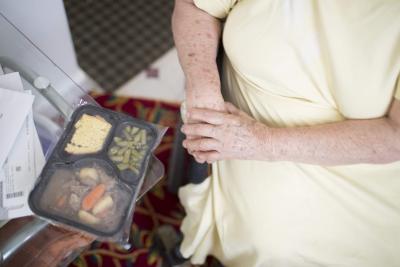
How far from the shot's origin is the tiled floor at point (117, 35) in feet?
5.37

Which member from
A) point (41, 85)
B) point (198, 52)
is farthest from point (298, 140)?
point (41, 85)

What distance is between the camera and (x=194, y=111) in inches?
31.5

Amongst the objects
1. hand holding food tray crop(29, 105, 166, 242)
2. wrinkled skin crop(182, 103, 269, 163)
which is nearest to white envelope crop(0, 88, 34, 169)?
hand holding food tray crop(29, 105, 166, 242)

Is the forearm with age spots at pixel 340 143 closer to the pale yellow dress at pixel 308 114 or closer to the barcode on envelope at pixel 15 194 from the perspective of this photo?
the pale yellow dress at pixel 308 114

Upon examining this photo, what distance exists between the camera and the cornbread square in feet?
2.01

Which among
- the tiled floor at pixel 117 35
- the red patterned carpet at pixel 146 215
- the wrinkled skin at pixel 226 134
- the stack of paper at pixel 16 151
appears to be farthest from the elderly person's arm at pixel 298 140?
the tiled floor at pixel 117 35

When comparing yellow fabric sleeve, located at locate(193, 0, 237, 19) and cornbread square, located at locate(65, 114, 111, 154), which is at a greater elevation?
yellow fabric sleeve, located at locate(193, 0, 237, 19)

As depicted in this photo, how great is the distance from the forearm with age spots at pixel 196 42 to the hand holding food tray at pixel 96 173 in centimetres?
23

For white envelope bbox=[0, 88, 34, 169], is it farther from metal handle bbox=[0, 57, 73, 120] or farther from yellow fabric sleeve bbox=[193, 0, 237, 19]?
yellow fabric sleeve bbox=[193, 0, 237, 19]

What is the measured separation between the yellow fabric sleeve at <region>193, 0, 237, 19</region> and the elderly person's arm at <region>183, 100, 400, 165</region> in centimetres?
25

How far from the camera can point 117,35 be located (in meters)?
1.74

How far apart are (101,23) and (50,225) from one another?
4.41 ft

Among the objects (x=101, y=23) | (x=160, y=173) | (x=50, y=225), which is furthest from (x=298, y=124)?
(x=101, y=23)

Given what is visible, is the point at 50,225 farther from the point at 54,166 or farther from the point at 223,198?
the point at 223,198
